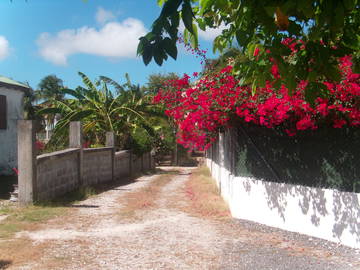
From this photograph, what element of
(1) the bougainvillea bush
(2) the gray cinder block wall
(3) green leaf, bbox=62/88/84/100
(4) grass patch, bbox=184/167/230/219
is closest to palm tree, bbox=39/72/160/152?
(3) green leaf, bbox=62/88/84/100

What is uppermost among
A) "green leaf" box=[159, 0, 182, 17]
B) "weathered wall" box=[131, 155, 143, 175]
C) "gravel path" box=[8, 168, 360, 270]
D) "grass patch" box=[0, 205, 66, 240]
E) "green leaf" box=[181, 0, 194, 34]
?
"green leaf" box=[159, 0, 182, 17]

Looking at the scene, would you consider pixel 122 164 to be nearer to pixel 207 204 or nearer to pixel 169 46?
pixel 207 204

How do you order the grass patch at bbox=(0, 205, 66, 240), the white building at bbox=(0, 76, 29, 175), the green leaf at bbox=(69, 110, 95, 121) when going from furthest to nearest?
the green leaf at bbox=(69, 110, 95, 121) < the white building at bbox=(0, 76, 29, 175) < the grass patch at bbox=(0, 205, 66, 240)

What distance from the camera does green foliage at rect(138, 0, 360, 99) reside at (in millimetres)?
2740

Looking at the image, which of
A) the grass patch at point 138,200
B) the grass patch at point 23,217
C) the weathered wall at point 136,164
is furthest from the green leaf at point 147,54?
the weathered wall at point 136,164

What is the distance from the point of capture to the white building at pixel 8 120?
16828 millimetres

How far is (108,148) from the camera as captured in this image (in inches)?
676

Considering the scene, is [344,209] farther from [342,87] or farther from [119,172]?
[119,172]

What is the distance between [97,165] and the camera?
51.2ft

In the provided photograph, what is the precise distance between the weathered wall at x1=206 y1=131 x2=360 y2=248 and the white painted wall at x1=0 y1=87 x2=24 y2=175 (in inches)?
462

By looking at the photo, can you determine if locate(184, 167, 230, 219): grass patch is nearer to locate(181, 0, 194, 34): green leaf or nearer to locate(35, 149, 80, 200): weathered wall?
locate(35, 149, 80, 200): weathered wall

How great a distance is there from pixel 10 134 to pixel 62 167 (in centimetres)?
655

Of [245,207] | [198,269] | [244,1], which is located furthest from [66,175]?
Result: [244,1]

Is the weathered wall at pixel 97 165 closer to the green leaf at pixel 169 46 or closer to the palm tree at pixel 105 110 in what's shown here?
the palm tree at pixel 105 110
